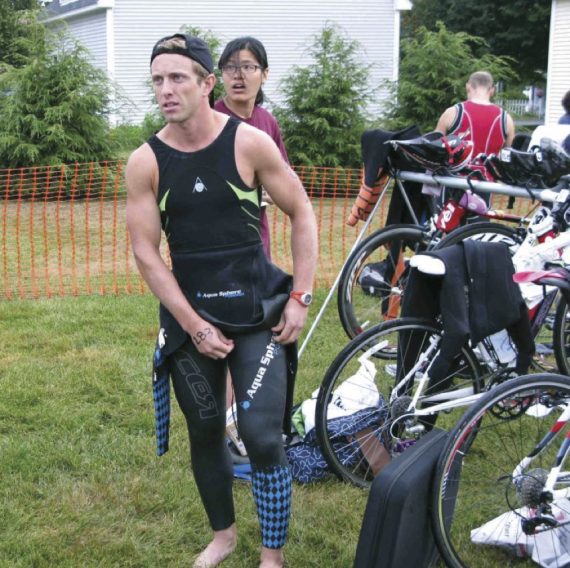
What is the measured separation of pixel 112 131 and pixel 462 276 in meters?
13.1

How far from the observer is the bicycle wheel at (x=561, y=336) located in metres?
4.82

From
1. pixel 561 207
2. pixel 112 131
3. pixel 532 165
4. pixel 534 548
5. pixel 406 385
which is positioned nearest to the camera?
pixel 534 548

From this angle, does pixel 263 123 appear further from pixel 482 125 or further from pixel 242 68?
pixel 482 125

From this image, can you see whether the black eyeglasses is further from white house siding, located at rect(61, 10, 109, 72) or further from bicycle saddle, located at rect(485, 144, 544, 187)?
white house siding, located at rect(61, 10, 109, 72)

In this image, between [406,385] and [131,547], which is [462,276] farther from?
[131,547]

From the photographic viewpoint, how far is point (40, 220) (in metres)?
11.8

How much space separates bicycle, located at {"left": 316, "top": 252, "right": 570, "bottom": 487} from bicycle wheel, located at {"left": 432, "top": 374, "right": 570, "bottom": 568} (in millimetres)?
296

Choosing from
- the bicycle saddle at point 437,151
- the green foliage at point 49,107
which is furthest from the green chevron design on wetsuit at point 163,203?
the green foliage at point 49,107

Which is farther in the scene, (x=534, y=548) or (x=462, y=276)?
(x=462, y=276)

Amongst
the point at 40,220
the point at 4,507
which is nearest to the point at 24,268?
the point at 40,220

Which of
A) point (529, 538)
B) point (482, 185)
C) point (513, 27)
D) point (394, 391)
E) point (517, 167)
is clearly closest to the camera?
point (529, 538)

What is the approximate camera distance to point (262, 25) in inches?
1012

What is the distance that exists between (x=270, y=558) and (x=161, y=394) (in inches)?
29.2

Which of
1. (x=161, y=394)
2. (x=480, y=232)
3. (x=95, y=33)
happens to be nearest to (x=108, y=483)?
(x=161, y=394)
